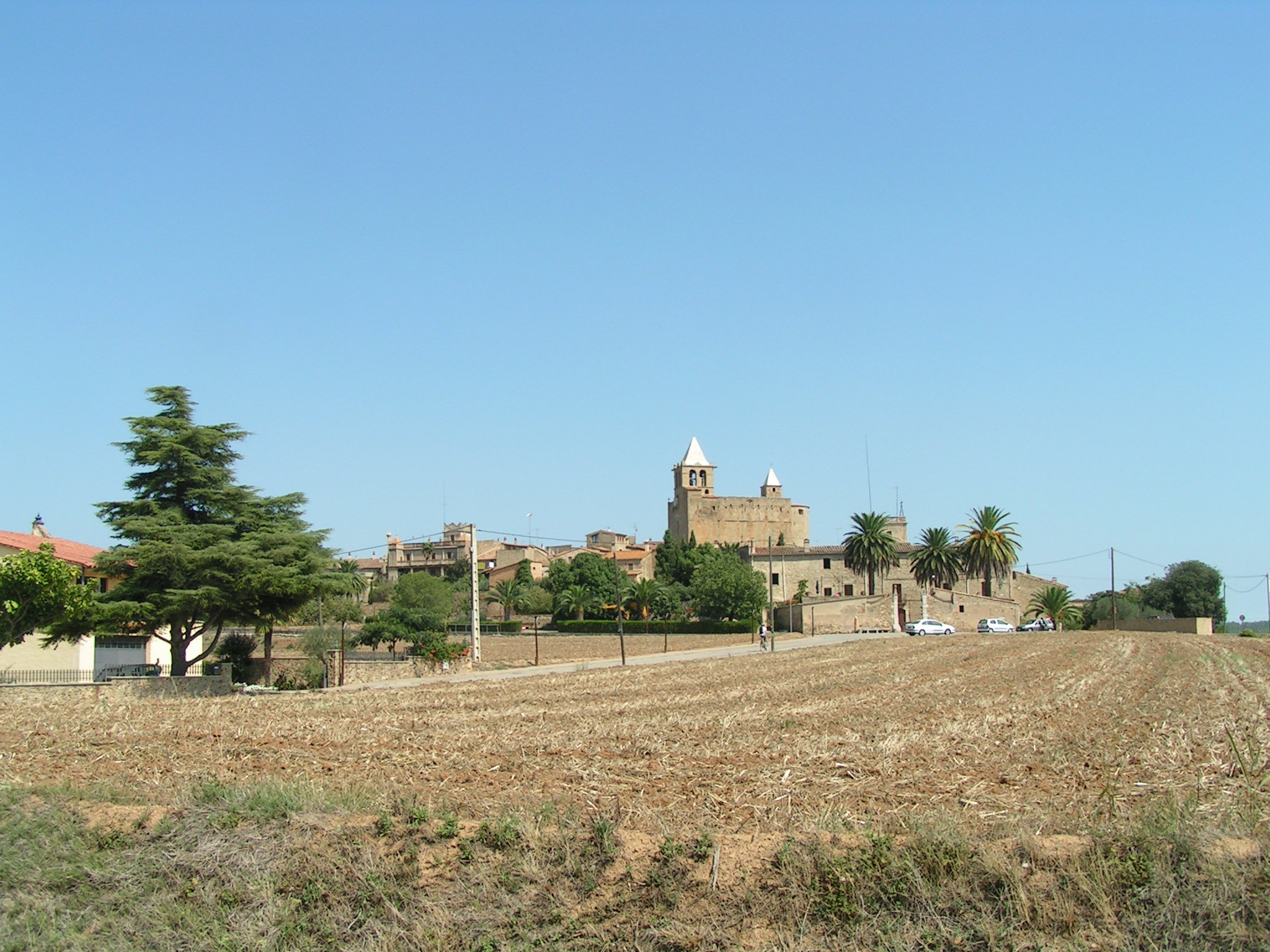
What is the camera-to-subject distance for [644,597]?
93.9 meters

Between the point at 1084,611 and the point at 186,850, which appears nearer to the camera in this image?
the point at 186,850

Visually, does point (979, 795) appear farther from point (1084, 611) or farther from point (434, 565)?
point (434, 565)

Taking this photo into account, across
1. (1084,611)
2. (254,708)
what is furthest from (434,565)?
(254,708)

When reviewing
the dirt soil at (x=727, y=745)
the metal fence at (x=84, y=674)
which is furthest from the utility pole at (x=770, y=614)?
the metal fence at (x=84, y=674)

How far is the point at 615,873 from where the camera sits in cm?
824

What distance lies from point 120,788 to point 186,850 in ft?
8.18

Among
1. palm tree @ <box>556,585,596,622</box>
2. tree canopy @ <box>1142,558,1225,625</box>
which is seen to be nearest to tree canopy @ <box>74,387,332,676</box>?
palm tree @ <box>556,585,596,622</box>

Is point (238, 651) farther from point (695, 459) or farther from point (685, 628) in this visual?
point (695, 459)

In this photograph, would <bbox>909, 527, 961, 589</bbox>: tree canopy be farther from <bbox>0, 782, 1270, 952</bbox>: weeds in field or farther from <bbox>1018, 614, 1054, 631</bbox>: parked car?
<bbox>0, 782, 1270, 952</bbox>: weeds in field

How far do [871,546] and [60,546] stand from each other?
6793cm

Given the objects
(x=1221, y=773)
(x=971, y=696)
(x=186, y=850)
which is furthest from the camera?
(x=971, y=696)

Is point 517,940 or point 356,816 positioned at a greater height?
point 356,816

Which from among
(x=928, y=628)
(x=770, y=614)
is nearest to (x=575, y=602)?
(x=770, y=614)

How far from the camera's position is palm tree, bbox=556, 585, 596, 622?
9350 cm
